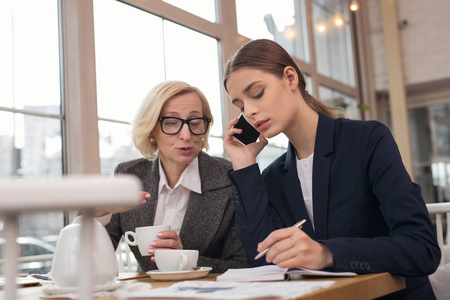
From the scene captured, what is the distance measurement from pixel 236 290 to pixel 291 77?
32.2 inches

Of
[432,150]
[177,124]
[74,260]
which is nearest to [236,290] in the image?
[74,260]

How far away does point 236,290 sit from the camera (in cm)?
80

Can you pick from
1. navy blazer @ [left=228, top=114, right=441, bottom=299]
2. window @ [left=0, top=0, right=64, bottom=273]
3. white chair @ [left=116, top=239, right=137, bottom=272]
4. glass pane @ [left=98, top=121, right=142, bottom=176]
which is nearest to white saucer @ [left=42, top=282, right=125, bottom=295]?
navy blazer @ [left=228, top=114, right=441, bottom=299]

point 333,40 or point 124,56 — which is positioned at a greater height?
point 333,40

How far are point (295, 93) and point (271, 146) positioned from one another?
3161 millimetres

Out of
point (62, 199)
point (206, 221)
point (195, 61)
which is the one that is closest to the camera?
point (62, 199)

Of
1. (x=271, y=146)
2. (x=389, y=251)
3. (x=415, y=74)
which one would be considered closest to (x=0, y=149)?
(x=389, y=251)

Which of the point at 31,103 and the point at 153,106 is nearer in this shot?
the point at 153,106

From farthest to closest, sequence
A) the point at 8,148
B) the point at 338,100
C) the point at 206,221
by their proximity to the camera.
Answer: the point at 338,100, the point at 8,148, the point at 206,221

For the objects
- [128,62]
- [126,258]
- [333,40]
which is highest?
[333,40]

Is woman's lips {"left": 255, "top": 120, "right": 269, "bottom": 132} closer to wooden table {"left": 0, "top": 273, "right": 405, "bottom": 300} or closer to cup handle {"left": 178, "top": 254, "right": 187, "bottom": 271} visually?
cup handle {"left": 178, "top": 254, "right": 187, "bottom": 271}

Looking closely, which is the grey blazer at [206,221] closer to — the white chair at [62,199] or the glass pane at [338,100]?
the white chair at [62,199]

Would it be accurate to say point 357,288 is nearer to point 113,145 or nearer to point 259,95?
point 259,95

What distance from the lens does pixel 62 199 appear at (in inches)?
15.9
